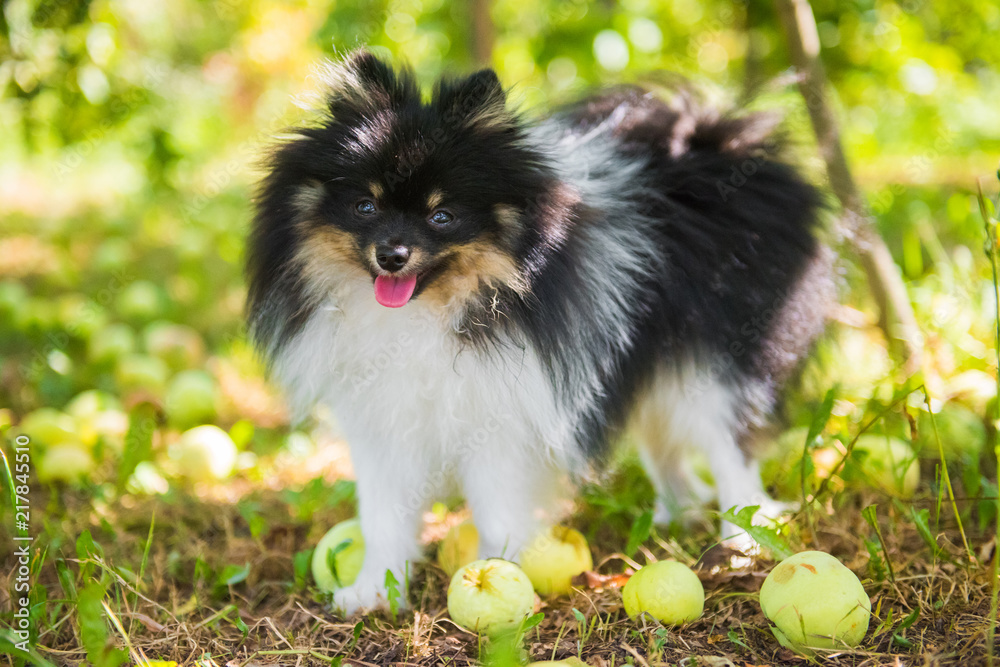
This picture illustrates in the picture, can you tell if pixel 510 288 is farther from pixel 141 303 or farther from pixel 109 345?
pixel 141 303

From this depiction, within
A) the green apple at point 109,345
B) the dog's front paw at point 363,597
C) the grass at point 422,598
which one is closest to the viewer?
the grass at point 422,598

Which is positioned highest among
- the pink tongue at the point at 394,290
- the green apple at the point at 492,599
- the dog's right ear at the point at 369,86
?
the dog's right ear at the point at 369,86

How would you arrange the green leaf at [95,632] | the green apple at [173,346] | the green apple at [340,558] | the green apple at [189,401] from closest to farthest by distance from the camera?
1. the green leaf at [95,632]
2. the green apple at [340,558]
3. the green apple at [189,401]
4. the green apple at [173,346]

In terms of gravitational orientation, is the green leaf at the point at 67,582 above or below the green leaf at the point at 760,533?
below

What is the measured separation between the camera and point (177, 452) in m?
3.32

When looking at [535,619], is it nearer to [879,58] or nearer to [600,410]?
[600,410]

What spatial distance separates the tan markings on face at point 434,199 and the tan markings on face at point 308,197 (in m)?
0.36

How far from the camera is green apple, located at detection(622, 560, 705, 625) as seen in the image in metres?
2.08

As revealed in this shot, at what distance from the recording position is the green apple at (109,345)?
411 cm

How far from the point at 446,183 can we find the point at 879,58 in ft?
10.8

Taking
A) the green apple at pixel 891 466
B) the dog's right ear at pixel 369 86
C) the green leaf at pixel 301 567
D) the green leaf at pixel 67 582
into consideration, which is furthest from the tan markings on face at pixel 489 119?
the green leaf at pixel 67 582

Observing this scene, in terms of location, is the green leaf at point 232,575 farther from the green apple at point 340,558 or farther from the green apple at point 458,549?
the green apple at point 458,549

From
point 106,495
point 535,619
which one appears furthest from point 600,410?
point 106,495

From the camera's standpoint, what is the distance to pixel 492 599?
2043 mm
